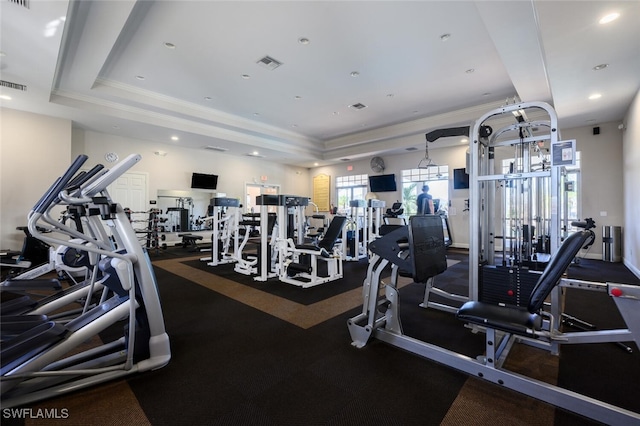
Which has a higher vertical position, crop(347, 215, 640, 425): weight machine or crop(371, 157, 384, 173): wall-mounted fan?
crop(371, 157, 384, 173): wall-mounted fan

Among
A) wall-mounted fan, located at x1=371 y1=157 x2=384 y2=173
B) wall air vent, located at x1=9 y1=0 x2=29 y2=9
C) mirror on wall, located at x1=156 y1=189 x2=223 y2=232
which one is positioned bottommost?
mirror on wall, located at x1=156 y1=189 x2=223 y2=232

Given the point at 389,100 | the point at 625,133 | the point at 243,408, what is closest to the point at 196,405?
the point at 243,408

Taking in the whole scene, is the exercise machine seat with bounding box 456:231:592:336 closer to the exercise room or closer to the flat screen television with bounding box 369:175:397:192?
the exercise room

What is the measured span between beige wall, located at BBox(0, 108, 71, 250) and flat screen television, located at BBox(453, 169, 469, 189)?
991 cm

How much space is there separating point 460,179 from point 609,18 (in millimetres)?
5761

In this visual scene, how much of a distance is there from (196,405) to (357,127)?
7947 millimetres

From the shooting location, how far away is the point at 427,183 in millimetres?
9398

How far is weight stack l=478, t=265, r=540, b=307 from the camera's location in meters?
2.52

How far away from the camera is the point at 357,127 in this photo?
27.9 ft

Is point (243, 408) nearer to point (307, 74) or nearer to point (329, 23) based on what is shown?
point (329, 23)

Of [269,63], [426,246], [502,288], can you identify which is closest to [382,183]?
[269,63]

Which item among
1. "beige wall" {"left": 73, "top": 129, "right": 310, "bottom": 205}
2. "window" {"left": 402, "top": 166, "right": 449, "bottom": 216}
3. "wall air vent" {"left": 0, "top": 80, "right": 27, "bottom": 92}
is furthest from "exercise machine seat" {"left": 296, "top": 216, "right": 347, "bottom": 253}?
"beige wall" {"left": 73, "top": 129, "right": 310, "bottom": 205}

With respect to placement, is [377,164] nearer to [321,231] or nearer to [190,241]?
[321,231]

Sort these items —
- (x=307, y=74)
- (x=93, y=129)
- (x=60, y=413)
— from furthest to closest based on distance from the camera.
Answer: (x=93, y=129)
(x=307, y=74)
(x=60, y=413)
